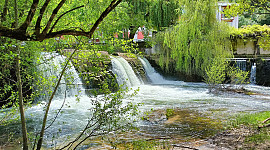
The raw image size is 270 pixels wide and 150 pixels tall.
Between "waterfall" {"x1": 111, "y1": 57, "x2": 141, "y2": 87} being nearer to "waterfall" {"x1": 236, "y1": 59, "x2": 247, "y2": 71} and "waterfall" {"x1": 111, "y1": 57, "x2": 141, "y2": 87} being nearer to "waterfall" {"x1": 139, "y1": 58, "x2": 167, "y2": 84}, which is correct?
"waterfall" {"x1": 139, "y1": 58, "x2": 167, "y2": 84}

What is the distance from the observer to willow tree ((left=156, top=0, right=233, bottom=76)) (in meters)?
12.7

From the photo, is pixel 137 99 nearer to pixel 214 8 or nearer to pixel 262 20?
pixel 214 8

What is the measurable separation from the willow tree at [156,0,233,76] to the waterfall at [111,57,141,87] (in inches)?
98.5

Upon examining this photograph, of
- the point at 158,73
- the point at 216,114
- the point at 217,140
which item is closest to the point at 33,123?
the point at 217,140

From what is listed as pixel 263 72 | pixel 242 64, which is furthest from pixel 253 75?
pixel 242 64

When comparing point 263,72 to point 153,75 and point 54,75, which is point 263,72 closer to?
point 153,75

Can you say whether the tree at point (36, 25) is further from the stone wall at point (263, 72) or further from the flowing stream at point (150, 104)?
the stone wall at point (263, 72)

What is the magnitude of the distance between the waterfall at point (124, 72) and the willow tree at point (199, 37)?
8.20 feet

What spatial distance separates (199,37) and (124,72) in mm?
4369

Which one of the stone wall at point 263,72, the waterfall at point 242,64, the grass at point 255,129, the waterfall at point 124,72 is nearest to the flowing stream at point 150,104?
the waterfall at point 124,72

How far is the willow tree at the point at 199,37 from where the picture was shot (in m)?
12.7

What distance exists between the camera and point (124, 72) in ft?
41.2

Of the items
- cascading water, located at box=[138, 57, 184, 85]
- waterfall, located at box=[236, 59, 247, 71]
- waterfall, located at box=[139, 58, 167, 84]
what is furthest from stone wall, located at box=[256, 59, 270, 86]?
waterfall, located at box=[139, 58, 167, 84]

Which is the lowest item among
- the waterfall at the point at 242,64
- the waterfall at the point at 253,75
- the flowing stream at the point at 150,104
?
the flowing stream at the point at 150,104
